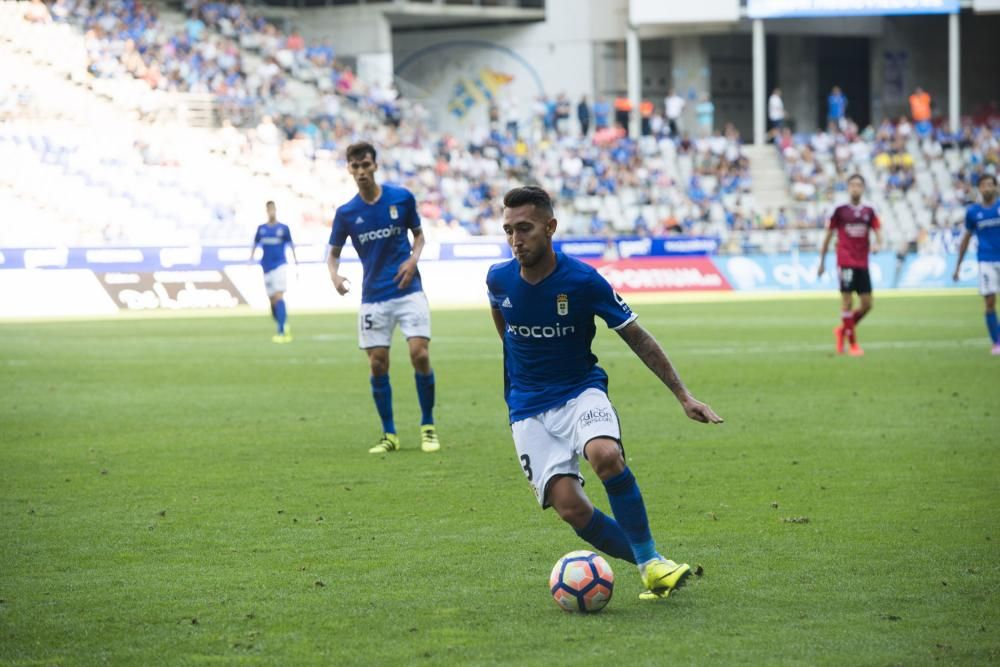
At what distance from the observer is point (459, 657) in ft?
18.7

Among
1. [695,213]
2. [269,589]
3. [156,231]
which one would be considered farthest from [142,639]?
[695,213]

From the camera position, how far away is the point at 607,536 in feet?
22.4

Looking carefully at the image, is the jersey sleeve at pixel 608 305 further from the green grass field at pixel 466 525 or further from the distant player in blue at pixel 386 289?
the distant player in blue at pixel 386 289

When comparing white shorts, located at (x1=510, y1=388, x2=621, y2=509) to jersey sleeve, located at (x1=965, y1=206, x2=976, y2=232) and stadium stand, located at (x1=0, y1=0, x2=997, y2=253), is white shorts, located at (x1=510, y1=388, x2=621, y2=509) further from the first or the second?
stadium stand, located at (x1=0, y1=0, x2=997, y2=253)

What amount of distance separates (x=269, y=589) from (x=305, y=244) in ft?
92.8

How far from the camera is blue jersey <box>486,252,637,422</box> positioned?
6812 mm

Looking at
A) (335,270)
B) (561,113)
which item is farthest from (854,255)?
(561,113)

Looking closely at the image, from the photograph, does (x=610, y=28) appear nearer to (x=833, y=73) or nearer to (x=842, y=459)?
(x=833, y=73)

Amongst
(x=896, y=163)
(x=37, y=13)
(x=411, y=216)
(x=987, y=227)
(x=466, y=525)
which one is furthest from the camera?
(x=896, y=163)

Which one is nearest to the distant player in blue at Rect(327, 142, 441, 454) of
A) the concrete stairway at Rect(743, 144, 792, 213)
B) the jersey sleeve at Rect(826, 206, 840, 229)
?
the jersey sleeve at Rect(826, 206, 840, 229)

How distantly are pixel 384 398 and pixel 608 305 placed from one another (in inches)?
220

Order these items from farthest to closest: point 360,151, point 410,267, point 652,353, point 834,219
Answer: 1. point 834,219
2. point 410,267
3. point 360,151
4. point 652,353

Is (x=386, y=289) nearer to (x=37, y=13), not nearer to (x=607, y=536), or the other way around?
(x=607, y=536)

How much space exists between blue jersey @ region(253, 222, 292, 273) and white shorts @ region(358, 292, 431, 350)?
1370 centimetres
